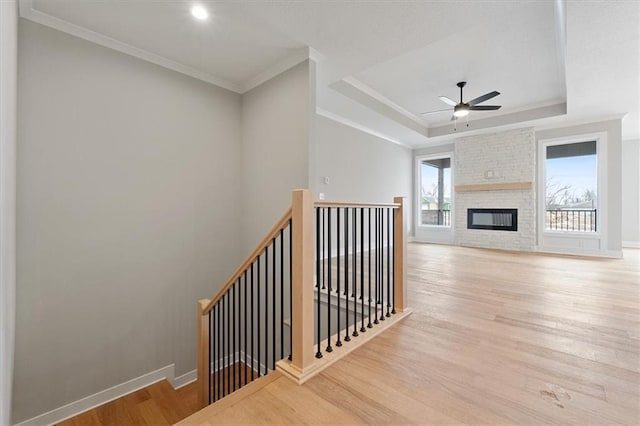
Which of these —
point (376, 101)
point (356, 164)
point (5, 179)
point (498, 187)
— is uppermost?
point (376, 101)

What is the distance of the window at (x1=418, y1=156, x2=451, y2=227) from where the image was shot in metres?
7.52

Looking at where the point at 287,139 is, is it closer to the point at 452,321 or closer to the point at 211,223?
the point at 211,223

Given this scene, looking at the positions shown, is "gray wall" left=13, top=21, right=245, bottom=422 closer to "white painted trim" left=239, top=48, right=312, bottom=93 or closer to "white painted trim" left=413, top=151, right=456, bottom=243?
"white painted trim" left=239, top=48, right=312, bottom=93

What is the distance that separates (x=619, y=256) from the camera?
5.28 m

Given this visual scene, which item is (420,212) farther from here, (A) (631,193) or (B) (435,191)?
(A) (631,193)

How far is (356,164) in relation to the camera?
589 centimetres

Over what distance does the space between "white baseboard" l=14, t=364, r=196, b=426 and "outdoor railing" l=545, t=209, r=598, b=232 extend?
7.59m

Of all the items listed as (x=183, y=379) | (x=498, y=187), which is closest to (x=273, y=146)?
(x=183, y=379)

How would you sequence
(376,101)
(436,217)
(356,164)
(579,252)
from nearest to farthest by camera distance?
(376,101) → (579,252) → (356,164) → (436,217)

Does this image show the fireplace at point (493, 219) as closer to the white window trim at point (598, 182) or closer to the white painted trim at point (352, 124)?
the white window trim at point (598, 182)

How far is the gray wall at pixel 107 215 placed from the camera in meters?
2.55

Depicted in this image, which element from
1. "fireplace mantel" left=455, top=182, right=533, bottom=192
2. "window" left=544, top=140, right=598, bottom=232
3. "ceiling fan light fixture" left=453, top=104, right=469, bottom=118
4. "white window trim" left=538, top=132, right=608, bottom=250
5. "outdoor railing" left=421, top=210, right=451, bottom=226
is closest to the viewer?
"ceiling fan light fixture" left=453, top=104, right=469, bottom=118

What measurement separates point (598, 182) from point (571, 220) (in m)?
0.93

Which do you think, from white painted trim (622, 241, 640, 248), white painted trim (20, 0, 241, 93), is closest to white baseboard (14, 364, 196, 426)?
white painted trim (20, 0, 241, 93)
